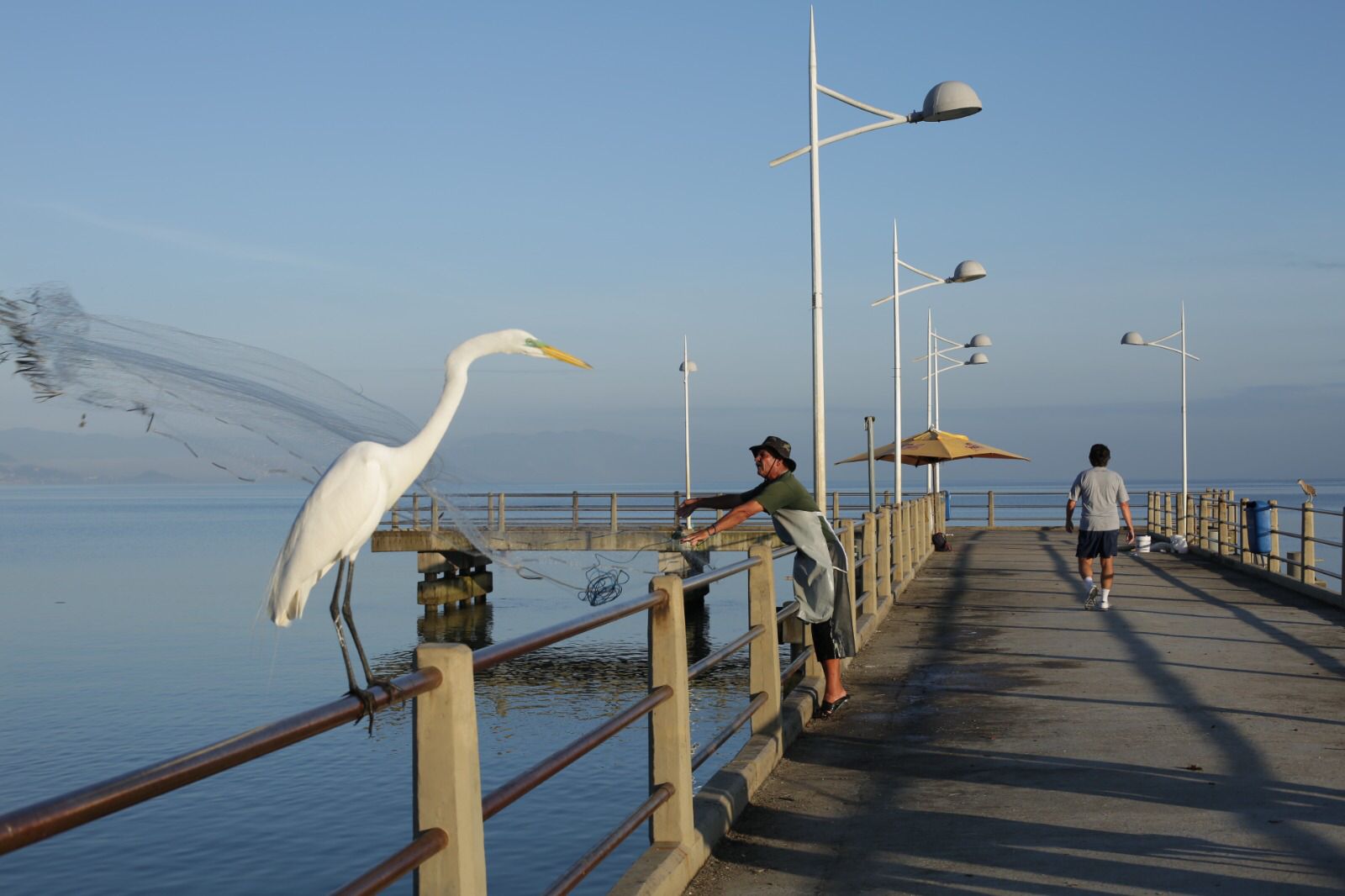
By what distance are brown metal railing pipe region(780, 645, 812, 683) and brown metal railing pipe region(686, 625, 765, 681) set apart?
1139 mm

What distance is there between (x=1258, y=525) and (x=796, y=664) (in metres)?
15.5

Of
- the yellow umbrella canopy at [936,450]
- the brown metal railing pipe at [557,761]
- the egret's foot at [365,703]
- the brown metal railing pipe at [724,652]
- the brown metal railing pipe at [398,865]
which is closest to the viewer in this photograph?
the brown metal railing pipe at [398,865]

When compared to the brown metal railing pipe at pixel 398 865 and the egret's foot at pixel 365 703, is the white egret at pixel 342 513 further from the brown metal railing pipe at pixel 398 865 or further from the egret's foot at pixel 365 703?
the brown metal railing pipe at pixel 398 865

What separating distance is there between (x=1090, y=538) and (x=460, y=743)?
584 inches

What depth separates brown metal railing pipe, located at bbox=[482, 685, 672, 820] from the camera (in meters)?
3.79

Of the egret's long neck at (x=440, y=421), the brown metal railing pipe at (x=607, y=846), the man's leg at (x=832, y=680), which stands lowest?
the man's leg at (x=832, y=680)

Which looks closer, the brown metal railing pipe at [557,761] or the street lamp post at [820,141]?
the brown metal railing pipe at [557,761]

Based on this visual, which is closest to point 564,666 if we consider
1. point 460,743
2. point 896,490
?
point 896,490

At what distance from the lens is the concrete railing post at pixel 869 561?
49.7 ft

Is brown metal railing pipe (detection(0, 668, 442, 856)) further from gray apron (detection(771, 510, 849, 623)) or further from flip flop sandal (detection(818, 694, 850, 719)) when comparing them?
flip flop sandal (detection(818, 694, 850, 719))

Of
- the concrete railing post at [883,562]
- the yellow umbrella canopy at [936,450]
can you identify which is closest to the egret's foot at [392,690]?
the concrete railing post at [883,562]

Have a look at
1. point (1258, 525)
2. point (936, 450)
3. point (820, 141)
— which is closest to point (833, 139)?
point (820, 141)

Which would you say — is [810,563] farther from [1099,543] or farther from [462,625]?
[462,625]

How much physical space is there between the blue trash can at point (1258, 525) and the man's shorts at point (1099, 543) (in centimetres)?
642
